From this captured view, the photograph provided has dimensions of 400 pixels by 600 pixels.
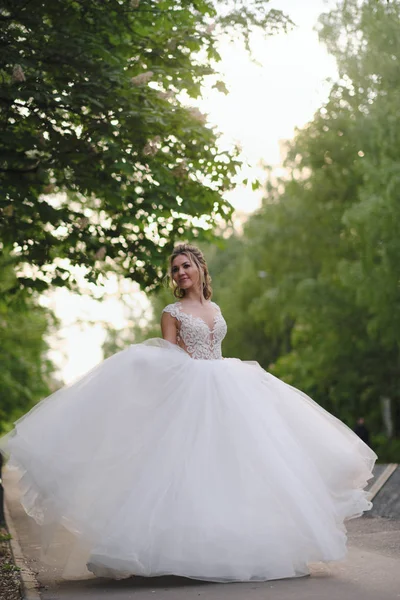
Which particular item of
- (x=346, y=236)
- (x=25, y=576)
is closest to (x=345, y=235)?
(x=346, y=236)

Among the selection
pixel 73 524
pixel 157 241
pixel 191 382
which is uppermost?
pixel 157 241

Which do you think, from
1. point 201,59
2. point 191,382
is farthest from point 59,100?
point 191,382

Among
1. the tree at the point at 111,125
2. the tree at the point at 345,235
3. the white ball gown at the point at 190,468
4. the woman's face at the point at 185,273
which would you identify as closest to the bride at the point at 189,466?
the white ball gown at the point at 190,468

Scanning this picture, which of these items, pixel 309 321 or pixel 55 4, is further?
pixel 309 321

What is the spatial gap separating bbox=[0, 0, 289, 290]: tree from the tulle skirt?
4.23m

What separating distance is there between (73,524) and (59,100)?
596cm

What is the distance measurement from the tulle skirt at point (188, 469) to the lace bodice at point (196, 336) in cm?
14

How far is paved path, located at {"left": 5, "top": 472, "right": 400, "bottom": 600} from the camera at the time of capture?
23.3ft

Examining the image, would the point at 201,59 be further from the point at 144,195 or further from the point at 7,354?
the point at 7,354

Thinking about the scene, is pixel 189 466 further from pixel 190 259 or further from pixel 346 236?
pixel 346 236

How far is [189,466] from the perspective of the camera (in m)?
7.88

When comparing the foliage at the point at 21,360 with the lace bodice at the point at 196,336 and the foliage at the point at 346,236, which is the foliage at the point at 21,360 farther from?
the lace bodice at the point at 196,336

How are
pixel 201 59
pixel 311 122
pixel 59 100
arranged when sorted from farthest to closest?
1. pixel 311 122
2. pixel 201 59
3. pixel 59 100

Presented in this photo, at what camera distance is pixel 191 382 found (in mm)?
8508
